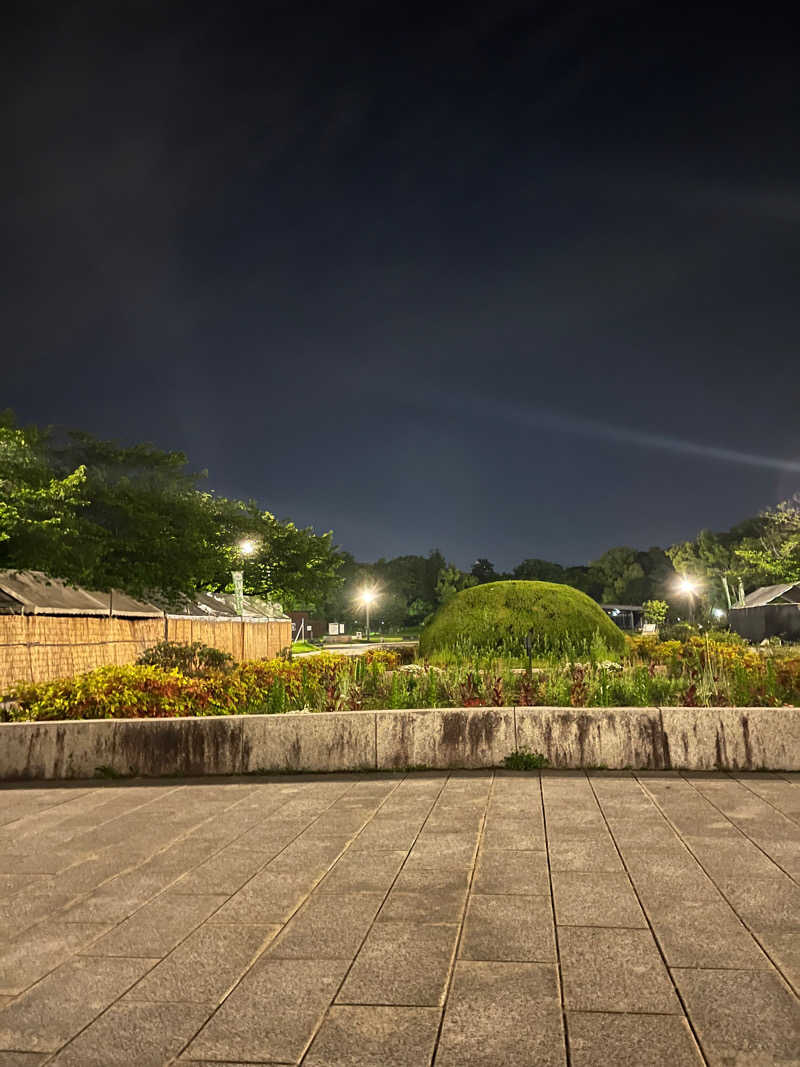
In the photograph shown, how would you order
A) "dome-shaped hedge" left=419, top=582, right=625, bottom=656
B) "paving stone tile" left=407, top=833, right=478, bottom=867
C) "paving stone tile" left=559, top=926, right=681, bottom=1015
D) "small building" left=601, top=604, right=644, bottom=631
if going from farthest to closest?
"small building" left=601, top=604, right=644, bottom=631 → "dome-shaped hedge" left=419, top=582, right=625, bottom=656 → "paving stone tile" left=407, top=833, right=478, bottom=867 → "paving stone tile" left=559, top=926, right=681, bottom=1015

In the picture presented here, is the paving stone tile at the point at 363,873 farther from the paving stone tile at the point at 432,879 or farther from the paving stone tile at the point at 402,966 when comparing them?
the paving stone tile at the point at 402,966

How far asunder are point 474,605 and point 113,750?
504 inches

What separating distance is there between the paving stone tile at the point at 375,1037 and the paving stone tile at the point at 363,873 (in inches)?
Answer: 59.6

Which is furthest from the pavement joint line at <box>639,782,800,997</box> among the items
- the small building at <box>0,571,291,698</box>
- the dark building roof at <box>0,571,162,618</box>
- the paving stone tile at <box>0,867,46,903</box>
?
the dark building roof at <box>0,571,162,618</box>

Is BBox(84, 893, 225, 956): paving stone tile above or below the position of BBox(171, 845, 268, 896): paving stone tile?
below

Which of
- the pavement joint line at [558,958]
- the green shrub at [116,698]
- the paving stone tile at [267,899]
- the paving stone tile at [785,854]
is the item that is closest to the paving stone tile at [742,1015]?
the pavement joint line at [558,958]

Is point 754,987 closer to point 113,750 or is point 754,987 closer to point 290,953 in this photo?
point 290,953

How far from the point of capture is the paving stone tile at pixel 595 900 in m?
4.15

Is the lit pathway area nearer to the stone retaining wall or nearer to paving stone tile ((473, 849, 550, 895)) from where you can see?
paving stone tile ((473, 849, 550, 895))

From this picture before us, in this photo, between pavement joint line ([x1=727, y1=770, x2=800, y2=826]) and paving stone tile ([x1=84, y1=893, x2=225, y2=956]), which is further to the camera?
pavement joint line ([x1=727, y1=770, x2=800, y2=826])

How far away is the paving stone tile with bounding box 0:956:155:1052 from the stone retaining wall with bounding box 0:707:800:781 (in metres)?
4.85

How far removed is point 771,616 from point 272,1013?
42926mm

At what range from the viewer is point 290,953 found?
381cm

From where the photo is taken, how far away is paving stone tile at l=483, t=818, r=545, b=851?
5.59 meters
